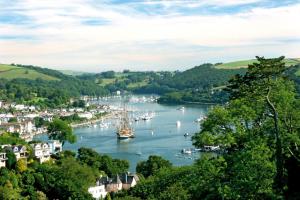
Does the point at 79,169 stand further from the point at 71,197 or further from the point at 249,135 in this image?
the point at 249,135

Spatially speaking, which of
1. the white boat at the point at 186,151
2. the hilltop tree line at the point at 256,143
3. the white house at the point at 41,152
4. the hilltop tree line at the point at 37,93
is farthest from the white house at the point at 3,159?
the hilltop tree line at the point at 37,93

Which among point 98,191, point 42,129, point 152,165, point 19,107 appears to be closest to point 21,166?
point 98,191

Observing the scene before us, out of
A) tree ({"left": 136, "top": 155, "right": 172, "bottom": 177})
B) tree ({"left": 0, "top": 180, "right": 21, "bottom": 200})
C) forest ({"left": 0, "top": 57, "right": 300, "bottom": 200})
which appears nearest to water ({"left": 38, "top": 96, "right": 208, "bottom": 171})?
tree ({"left": 136, "top": 155, "right": 172, "bottom": 177})

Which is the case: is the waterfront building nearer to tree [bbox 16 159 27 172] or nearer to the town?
the town

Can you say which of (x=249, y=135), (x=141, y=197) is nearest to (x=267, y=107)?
(x=249, y=135)

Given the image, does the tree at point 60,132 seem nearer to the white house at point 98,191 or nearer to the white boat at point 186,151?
the white boat at point 186,151
